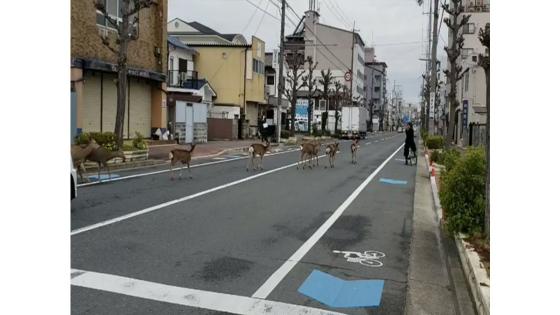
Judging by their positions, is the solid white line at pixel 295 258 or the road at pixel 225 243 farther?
the solid white line at pixel 295 258

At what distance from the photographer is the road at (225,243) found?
5.38 m

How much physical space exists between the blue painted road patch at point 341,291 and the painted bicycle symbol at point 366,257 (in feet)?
2.57

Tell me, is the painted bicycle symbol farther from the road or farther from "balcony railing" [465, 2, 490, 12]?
"balcony railing" [465, 2, 490, 12]

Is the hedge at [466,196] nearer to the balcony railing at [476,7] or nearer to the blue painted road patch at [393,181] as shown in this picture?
the blue painted road patch at [393,181]

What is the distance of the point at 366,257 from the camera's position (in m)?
7.37

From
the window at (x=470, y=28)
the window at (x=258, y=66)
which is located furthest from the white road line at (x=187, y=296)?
the window at (x=470, y=28)

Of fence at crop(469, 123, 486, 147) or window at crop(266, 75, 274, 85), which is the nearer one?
fence at crop(469, 123, 486, 147)

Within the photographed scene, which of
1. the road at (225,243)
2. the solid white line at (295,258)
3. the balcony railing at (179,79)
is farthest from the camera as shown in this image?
the balcony railing at (179,79)

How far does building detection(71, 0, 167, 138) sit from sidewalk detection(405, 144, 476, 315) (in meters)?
18.3

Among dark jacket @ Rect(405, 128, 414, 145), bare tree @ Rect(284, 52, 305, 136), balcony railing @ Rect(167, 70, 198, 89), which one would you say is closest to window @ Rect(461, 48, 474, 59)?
bare tree @ Rect(284, 52, 305, 136)

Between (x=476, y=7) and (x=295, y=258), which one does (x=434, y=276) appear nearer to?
(x=295, y=258)

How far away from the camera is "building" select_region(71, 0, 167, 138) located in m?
24.8

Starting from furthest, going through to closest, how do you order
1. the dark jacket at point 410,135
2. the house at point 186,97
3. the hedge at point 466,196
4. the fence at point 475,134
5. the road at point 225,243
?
the house at point 186,97, the fence at point 475,134, the dark jacket at point 410,135, the hedge at point 466,196, the road at point 225,243

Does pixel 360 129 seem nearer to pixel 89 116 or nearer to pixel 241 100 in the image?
pixel 241 100
